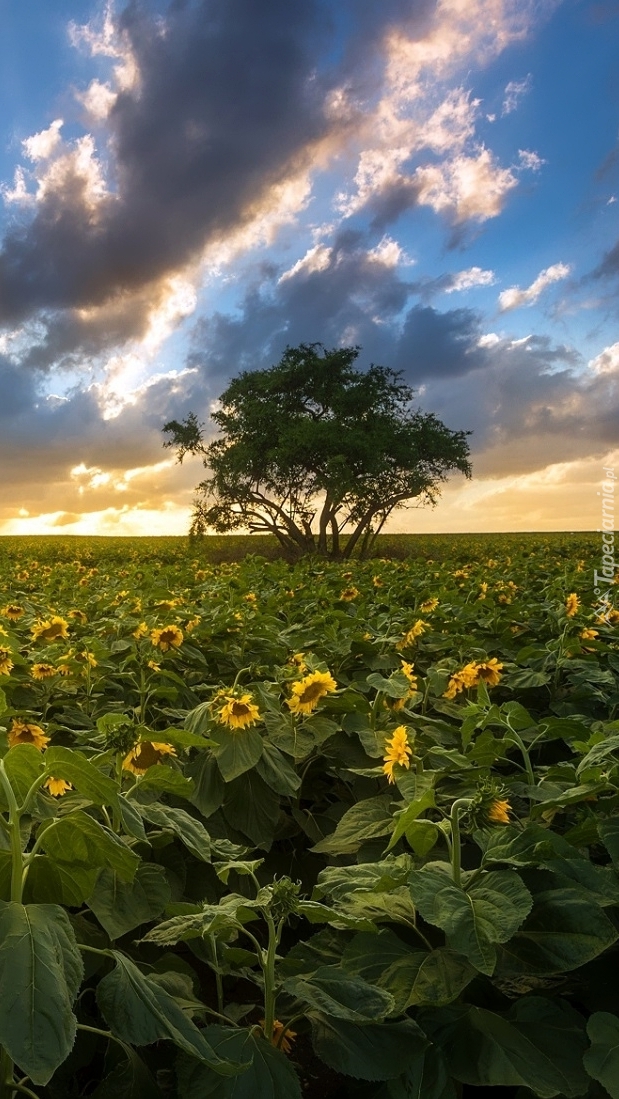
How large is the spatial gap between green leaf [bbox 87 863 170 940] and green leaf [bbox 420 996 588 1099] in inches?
22.6

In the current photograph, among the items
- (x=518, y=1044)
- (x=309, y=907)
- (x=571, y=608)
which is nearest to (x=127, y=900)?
(x=309, y=907)

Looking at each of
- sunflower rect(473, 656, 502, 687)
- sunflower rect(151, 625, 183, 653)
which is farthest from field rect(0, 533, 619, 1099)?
sunflower rect(151, 625, 183, 653)

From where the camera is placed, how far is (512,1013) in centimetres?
148

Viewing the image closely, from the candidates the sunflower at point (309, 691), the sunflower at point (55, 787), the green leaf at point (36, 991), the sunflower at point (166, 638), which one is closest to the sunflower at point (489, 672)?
the sunflower at point (309, 691)

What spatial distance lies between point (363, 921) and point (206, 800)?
114 centimetres

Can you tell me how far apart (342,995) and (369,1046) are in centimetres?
9

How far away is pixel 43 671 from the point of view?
11.6 feet

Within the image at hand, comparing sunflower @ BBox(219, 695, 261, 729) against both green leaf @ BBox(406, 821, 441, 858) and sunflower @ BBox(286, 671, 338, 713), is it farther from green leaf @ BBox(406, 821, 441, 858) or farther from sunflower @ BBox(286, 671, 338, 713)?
green leaf @ BBox(406, 821, 441, 858)

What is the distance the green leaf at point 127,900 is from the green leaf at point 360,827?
641 mm

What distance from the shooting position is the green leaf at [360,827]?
222 cm

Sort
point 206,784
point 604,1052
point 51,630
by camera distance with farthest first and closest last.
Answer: point 51,630 → point 206,784 → point 604,1052

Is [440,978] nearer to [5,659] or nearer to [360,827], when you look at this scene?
[360,827]

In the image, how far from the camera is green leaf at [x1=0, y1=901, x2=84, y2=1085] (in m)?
0.99

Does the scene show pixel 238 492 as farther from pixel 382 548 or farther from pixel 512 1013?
pixel 512 1013
